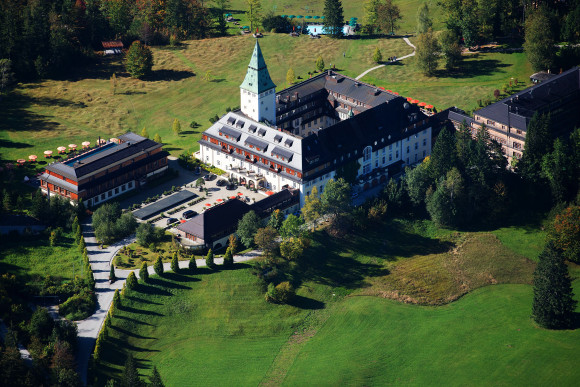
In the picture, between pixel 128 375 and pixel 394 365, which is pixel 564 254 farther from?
pixel 128 375

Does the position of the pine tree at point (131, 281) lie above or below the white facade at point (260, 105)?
below

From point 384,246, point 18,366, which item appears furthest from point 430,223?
point 18,366

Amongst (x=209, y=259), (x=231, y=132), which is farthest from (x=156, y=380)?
(x=231, y=132)

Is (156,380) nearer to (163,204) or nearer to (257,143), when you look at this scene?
(163,204)

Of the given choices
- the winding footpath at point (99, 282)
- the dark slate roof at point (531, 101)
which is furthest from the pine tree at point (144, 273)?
the dark slate roof at point (531, 101)

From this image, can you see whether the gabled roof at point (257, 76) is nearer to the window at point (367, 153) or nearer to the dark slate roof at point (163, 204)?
the window at point (367, 153)

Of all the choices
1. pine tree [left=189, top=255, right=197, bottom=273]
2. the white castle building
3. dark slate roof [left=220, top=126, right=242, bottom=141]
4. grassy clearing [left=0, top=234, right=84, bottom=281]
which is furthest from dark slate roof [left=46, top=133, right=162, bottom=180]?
pine tree [left=189, top=255, right=197, bottom=273]

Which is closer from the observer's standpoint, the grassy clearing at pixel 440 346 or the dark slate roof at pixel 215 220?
the grassy clearing at pixel 440 346
